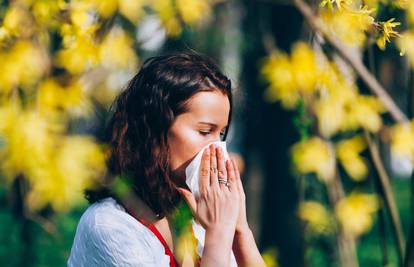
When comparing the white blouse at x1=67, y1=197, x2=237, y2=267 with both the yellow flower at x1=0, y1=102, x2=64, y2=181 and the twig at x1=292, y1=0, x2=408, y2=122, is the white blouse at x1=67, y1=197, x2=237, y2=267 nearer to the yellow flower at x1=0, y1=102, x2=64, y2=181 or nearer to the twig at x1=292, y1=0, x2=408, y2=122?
the yellow flower at x1=0, y1=102, x2=64, y2=181

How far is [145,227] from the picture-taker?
2.37 meters

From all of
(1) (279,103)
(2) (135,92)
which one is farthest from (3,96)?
(1) (279,103)

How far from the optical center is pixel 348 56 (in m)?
3.55

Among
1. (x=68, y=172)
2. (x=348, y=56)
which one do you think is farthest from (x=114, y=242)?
(x=348, y=56)

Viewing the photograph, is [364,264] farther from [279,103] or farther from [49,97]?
[49,97]

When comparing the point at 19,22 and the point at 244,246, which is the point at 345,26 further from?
the point at 19,22

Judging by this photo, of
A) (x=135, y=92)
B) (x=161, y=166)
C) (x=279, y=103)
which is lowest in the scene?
(x=279, y=103)

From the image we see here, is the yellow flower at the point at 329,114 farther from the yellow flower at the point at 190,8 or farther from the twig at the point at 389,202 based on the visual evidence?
the yellow flower at the point at 190,8

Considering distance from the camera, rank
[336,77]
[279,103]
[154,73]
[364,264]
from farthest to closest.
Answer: [364,264], [279,103], [336,77], [154,73]

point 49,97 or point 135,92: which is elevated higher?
point 135,92

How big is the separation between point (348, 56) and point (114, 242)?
161 centimetres

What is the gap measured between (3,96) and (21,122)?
219mm

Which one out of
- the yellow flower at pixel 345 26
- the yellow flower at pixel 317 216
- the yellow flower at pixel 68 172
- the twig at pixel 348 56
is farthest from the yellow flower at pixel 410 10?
the yellow flower at pixel 317 216

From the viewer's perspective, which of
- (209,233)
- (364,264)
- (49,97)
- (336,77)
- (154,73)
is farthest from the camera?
(364,264)
